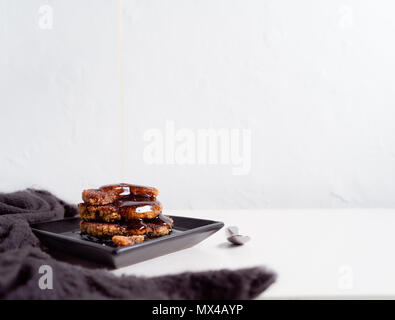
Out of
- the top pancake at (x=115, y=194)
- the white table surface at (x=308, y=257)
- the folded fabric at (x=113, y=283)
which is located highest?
the top pancake at (x=115, y=194)

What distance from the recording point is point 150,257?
29.1 inches

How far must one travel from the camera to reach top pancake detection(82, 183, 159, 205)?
31.7 inches

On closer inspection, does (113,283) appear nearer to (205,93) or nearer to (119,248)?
(119,248)

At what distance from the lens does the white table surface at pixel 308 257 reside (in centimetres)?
62

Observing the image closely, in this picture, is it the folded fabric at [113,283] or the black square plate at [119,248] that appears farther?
the black square plate at [119,248]

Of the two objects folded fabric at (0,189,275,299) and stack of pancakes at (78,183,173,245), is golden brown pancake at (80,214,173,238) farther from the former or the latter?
folded fabric at (0,189,275,299)

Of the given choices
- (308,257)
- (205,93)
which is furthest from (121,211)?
(205,93)

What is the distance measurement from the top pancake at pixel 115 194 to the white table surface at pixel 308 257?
148 millimetres

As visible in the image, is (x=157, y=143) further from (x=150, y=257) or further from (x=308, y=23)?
(x=150, y=257)

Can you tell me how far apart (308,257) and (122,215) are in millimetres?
388

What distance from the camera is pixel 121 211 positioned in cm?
79

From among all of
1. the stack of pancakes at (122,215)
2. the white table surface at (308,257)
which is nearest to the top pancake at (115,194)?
the stack of pancakes at (122,215)

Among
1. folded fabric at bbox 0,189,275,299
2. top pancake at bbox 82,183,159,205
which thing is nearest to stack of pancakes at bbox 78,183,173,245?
top pancake at bbox 82,183,159,205

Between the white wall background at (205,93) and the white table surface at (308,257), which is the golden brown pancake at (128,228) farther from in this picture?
the white wall background at (205,93)
